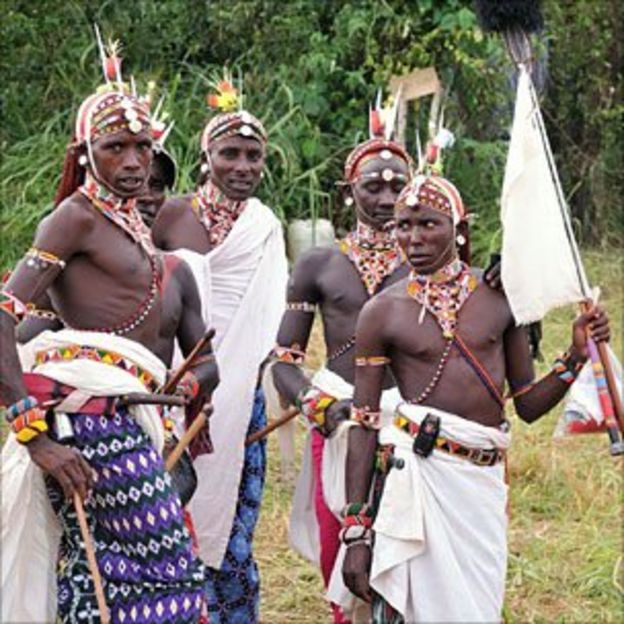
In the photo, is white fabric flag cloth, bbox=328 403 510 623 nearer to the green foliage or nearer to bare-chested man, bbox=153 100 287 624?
bare-chested man, bbox=153 100 287 624

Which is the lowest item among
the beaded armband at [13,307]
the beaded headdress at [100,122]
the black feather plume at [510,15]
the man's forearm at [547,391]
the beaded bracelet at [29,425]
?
the beaded bracelet at [29,425]

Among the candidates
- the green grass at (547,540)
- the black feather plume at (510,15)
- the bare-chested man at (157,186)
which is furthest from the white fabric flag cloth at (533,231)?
the green grass at (547,540)

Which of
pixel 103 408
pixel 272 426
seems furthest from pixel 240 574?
pixel 103 408

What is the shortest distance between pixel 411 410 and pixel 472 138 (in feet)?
29.9

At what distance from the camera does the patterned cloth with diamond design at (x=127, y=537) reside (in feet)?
15.2

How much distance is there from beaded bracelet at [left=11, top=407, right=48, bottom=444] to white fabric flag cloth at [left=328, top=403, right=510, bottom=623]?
1.02 m

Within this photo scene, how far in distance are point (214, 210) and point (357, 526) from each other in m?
2.03

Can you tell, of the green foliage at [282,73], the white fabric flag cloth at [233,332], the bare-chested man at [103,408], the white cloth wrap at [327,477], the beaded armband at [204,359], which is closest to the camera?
the bare-chested man at [103,408]

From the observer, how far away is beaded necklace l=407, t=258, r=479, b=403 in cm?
477

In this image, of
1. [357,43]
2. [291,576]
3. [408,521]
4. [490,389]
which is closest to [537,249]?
[490,389]

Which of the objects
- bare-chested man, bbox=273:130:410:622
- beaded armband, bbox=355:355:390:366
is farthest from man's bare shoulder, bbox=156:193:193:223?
beaded armband, bbox=355:355:390:366

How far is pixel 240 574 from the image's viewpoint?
610 centimetres

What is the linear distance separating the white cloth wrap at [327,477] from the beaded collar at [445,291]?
1.07ft

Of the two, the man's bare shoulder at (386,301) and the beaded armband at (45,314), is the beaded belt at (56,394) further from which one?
the man's bare shoulder at (386,301)
